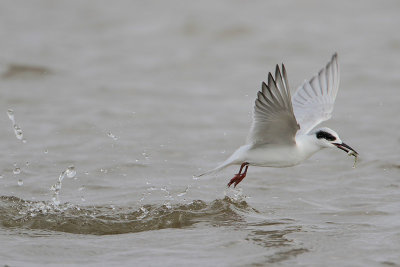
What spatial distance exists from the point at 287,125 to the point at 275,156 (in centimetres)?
46

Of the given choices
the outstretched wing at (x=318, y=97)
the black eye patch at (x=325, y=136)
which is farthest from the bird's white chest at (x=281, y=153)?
the outstretched wing at (x=318, y=97)

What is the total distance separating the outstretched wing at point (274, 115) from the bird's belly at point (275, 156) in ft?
0.27

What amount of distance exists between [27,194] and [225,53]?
8.09 m

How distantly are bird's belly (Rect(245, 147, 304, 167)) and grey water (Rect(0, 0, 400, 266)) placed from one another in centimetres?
55

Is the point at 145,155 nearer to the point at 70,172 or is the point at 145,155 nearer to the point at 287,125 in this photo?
the point at 70,172

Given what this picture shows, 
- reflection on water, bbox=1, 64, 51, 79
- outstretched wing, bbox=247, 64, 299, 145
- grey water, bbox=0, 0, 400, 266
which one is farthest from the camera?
reflection on water, bbox=1, 64, 51, 79

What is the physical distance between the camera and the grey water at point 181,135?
6.65 meters

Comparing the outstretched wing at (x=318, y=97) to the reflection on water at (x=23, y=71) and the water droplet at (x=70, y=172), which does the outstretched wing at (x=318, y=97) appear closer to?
the water droplet at (x=70, y=172)

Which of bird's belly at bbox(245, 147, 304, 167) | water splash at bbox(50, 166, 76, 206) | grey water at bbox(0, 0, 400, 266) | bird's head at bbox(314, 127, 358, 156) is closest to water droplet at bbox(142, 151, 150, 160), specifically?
grey water at bbox(0, 0, 400, 266)

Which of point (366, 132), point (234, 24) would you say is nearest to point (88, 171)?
point (366, 132)

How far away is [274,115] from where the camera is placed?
6.83 meters

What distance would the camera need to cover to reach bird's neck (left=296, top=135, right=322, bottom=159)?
7367mm

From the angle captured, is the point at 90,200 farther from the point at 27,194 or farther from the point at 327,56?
the point at 327,56

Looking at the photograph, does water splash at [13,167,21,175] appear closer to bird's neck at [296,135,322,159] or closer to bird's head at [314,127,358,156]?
bird's neck at [296,135,322,159]
